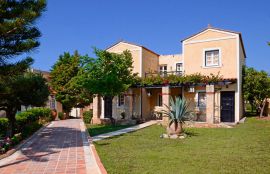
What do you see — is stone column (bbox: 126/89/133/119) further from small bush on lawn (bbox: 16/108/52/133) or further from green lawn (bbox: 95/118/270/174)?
green lawn (bbox: 95/118/270/174)

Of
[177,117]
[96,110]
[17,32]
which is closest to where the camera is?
[17,32]

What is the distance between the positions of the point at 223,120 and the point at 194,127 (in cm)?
361

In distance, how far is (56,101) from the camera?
107 feet

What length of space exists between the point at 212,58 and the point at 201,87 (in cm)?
239

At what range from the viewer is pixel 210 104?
19.6m

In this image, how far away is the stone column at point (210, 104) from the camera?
63.8ft

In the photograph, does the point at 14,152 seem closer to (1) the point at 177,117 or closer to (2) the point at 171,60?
(1) the point at 177,117

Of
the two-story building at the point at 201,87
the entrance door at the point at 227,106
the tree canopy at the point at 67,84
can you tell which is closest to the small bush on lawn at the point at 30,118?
the tree canopy at the point at 67,84

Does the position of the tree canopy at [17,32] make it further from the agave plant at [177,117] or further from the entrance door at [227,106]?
the entrance door at [227,106]

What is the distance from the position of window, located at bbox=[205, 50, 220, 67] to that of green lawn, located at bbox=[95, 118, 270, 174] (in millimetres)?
9547

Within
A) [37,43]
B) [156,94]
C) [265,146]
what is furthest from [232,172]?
[156,94]

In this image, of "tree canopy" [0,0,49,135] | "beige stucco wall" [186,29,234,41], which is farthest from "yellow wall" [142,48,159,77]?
"tree canopy" [0,0,49,135]

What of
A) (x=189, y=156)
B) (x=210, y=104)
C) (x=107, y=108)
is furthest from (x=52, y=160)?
(x=107, y=108)

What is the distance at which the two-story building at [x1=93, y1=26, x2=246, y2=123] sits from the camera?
20.3 metres
